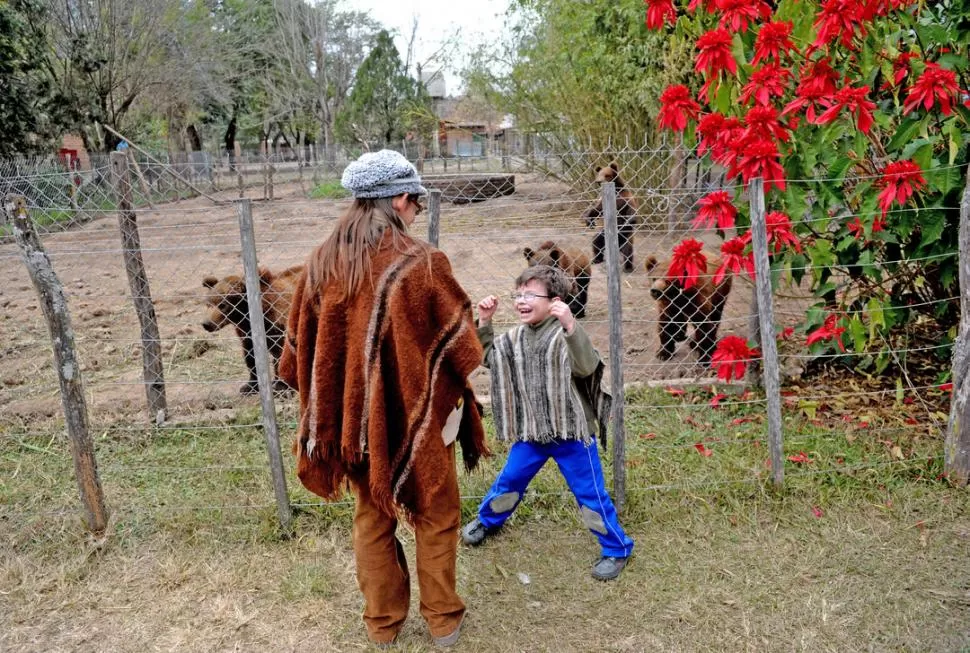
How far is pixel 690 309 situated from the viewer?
6.01m

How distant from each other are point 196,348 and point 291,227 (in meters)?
9.48

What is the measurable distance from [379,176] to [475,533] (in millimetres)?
1955

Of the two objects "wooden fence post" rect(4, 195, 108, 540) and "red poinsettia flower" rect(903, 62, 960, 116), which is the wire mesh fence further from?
"red poinsettia flower" rect(903, 62, 960, 116)

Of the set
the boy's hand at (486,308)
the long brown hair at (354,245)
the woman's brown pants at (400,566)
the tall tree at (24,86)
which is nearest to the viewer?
the long brown hair at (354,245)

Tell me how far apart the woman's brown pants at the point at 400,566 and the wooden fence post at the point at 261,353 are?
1057 mm

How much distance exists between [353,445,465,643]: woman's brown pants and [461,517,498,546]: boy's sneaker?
2.32 ft

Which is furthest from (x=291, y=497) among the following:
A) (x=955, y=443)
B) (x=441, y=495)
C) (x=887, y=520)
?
(x=955, y=443)

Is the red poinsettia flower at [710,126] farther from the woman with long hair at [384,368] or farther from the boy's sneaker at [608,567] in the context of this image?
the boy's sneaker at [608,567]

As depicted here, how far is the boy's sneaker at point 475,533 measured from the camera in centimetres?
359

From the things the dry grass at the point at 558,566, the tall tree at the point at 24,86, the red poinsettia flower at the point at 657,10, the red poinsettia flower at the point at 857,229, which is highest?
the tall tree at the point at 24,86

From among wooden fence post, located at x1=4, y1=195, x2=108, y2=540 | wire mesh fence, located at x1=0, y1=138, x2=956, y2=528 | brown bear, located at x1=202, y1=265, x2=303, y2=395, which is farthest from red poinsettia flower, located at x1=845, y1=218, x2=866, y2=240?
wooden fence post, located at x1=4, y1=195, x2=108, y2=540

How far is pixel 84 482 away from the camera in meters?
3.65

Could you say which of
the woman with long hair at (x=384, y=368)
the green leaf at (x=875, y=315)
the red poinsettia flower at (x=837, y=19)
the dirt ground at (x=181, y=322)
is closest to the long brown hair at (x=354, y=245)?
the woman with long hair at (x=384, y=368)

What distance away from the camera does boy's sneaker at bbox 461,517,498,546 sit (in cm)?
359
